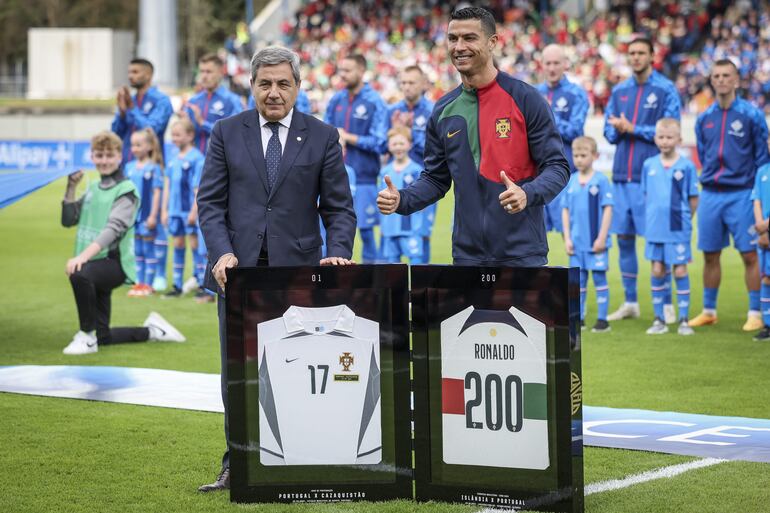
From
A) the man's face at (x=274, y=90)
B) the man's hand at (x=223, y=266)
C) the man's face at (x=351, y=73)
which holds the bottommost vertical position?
the man's hand at (x=223, y=266)

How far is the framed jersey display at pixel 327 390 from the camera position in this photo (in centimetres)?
516

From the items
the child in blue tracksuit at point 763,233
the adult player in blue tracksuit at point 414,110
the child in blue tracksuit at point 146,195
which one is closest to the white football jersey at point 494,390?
the child in blue tracksuit at point 763,233

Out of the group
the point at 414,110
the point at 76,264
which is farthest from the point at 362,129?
the point at 76,264

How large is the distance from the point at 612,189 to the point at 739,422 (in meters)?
4.05

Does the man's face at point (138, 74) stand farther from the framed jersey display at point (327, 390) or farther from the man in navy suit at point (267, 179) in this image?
the framed jersey display at point (327, 390)

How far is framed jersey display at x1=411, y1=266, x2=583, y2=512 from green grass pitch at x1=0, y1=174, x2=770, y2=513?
217mm

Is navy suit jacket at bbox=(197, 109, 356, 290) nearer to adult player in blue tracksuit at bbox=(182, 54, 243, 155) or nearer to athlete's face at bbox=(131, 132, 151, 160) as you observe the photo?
athlete's face at bbox=(131, 132, 151, 160)

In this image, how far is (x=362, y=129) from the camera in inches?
513

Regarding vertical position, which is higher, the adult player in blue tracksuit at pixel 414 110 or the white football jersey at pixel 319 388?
the adult player in blue tracksuit at pixel 414 110

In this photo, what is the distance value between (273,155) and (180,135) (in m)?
7.71

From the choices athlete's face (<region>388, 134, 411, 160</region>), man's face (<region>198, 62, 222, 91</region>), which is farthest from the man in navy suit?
man's face (<region>198, 62, 222, 91</region>)

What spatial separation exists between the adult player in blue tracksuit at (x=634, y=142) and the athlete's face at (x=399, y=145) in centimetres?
203

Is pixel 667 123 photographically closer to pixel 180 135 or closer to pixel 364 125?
pixel 364 125

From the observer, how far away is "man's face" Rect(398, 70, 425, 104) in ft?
41.9
